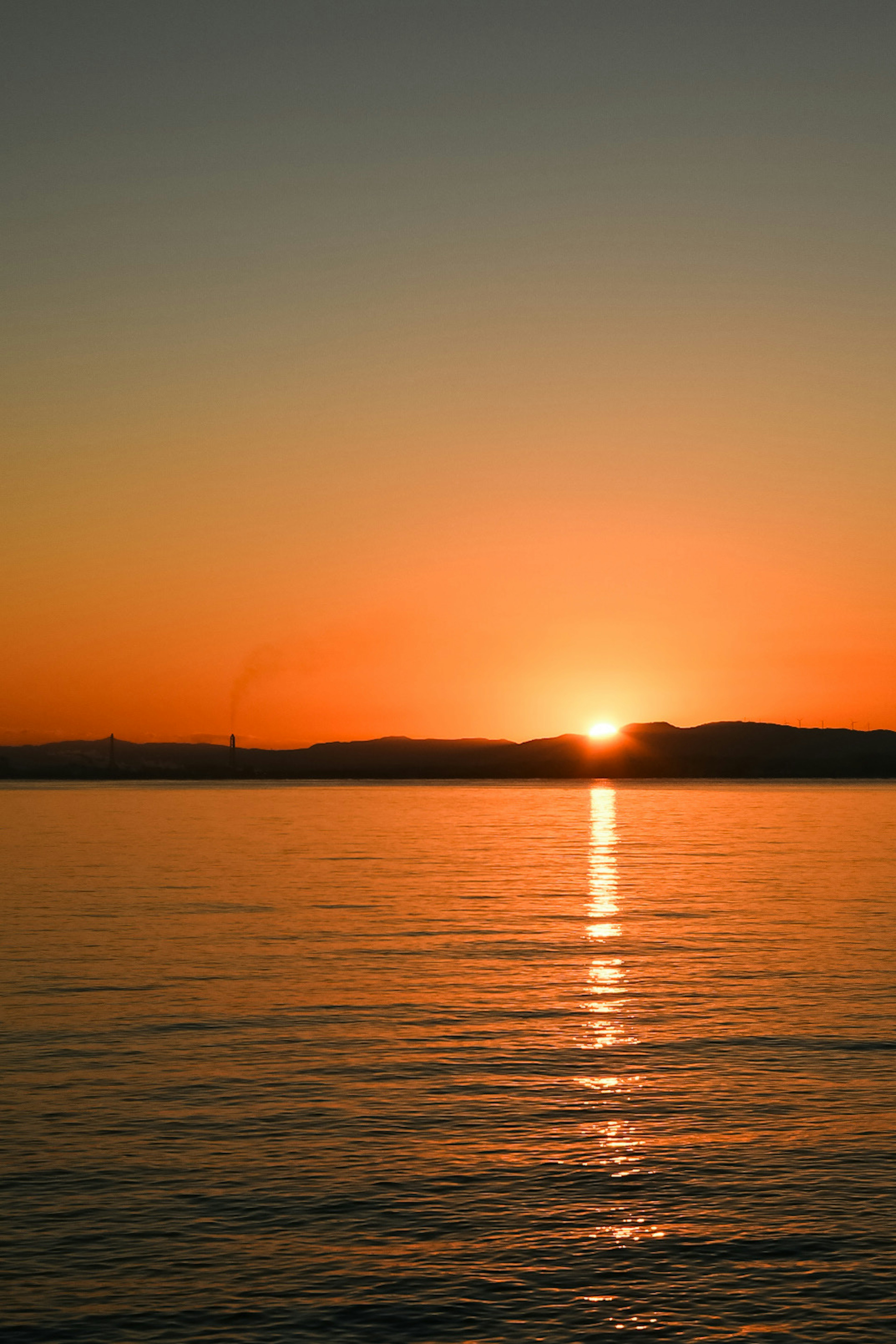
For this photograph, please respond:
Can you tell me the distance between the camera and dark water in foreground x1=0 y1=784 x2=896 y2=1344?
51.1ft

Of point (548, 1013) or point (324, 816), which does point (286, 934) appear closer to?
point (548, 1013)

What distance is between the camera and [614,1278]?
1616 centimetres

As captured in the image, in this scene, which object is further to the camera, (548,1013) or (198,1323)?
(548,1013)

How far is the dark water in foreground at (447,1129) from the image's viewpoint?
51.1ft

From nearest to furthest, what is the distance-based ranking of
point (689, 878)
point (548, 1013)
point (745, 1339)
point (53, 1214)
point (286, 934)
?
point (745, 1339) < point (53, 1214) < point (548, 1013) < point (286, 934) < point (689, 878)

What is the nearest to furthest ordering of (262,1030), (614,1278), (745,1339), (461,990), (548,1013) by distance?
(745,1339), (614,1278), (262,1030), (548,1013), (461,990)

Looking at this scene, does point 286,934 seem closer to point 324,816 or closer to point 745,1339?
point 745,1339

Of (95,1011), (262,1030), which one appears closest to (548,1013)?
(262,1030)

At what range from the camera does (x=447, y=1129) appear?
22.6 m

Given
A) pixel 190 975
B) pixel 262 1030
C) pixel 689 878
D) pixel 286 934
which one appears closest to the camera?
pixel 262 1030

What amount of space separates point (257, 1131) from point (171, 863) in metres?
Answer: 67.4

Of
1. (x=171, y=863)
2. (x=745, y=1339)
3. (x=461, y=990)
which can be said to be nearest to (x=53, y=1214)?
(x=745, y=1339)

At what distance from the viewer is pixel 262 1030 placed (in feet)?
103

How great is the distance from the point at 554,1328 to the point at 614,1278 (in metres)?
1.63
